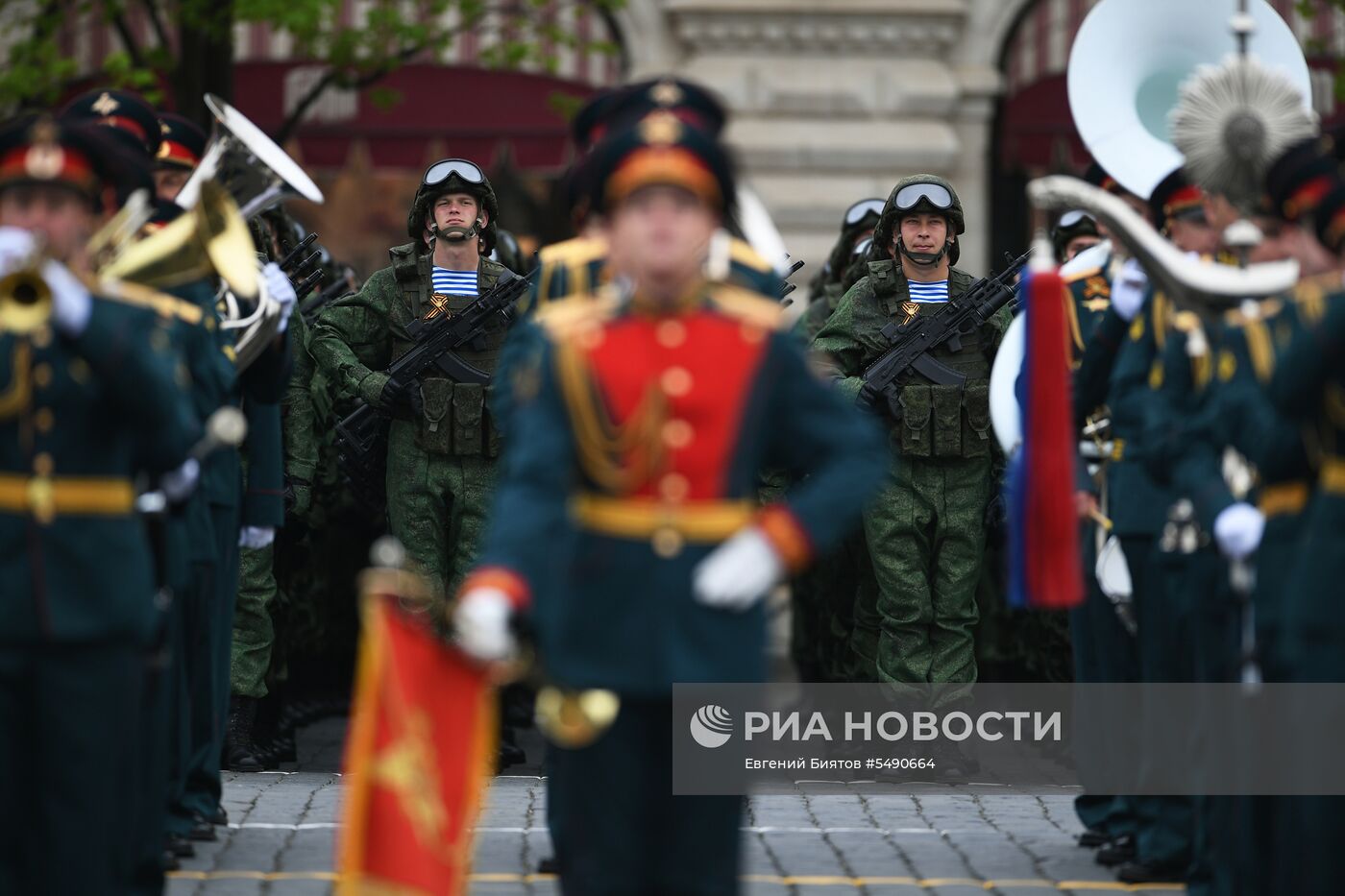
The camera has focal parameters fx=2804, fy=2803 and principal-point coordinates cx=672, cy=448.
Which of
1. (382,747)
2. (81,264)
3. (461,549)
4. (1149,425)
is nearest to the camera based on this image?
(382,747)

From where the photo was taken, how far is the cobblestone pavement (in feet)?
26.2

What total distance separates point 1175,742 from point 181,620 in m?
2.90

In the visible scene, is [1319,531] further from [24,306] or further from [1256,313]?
[24,306]

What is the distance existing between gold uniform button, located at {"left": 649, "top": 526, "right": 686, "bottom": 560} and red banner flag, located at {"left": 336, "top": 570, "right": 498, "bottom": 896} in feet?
1.41

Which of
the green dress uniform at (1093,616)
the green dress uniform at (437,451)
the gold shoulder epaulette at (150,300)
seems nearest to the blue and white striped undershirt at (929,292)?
the green dress uniform at (437,451)

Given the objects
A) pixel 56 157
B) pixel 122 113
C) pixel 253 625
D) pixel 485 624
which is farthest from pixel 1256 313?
pixel 253 625

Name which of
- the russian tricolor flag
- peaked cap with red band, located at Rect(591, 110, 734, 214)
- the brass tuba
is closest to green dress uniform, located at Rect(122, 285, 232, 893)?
the brass tuba

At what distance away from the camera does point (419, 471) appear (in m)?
10.8

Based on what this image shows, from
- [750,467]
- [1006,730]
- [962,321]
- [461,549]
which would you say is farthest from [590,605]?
[1006,730]

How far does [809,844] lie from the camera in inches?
344

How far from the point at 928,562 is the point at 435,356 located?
84.1 inches

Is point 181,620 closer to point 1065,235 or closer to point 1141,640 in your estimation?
point 1141,640

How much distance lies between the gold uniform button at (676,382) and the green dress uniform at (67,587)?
1252 millimetres

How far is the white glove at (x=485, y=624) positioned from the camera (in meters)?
5.30
